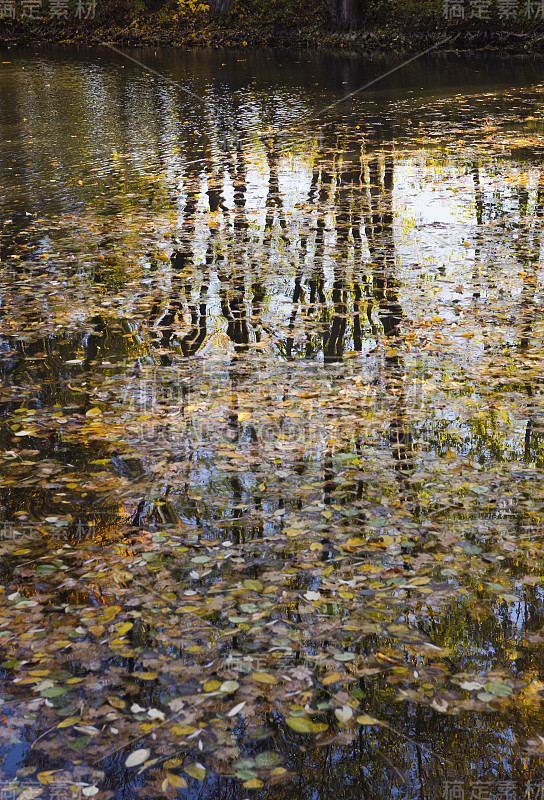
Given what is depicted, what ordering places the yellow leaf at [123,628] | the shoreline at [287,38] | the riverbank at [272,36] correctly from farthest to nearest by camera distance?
the riverbank at [272,36] → the shoreline at [287,38] → the yellow leaf at [123,628]

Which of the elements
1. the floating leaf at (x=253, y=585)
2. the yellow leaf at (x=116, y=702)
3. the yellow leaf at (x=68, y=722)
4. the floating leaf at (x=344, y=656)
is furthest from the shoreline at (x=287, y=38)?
the yellow leaf at (x=68, y=722)

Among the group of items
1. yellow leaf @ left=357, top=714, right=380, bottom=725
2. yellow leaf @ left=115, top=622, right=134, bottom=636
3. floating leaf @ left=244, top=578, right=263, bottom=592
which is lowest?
yellow leaf @ left=357, top=714, right=380, bottom=725

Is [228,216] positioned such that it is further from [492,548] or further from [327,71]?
[327,71]

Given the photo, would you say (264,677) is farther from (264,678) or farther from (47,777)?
(47,777)

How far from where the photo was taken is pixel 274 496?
5367 mm

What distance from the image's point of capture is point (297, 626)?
425 cm

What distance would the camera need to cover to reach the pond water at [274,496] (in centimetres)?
365

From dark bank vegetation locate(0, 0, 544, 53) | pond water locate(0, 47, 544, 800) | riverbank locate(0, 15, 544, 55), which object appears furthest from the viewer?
dark bank vegetation locate(0, 0, 544, 53)

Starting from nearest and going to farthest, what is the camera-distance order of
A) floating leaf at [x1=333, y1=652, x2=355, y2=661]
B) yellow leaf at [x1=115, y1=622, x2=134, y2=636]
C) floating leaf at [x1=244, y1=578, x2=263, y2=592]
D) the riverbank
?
floating leaf at [x1=333, y1=652, x2=355, y2=661] < yellow leaf at [x1=115, y1=622, x2=134, y2=636] < floating leaf at [x1=244, y1=578, x2=263, y2=592] < the riverbank

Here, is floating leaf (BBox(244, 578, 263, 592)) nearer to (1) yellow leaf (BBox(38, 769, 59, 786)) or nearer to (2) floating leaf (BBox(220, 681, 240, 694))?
(2) floating leaf (BBox(220, 681, 240, 694))

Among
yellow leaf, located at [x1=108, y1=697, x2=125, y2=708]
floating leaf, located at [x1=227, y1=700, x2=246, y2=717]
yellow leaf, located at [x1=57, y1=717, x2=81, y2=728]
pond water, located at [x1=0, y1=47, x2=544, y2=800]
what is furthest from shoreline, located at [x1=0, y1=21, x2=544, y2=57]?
yellow leaf, located at [x1=57, y1=717, x2=81, y2=728]

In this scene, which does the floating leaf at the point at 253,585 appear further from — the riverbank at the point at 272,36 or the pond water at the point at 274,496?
the riverbank at the point at 272,36

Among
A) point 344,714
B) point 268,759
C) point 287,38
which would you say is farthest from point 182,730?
point 287,38

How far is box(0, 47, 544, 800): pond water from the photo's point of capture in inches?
144
